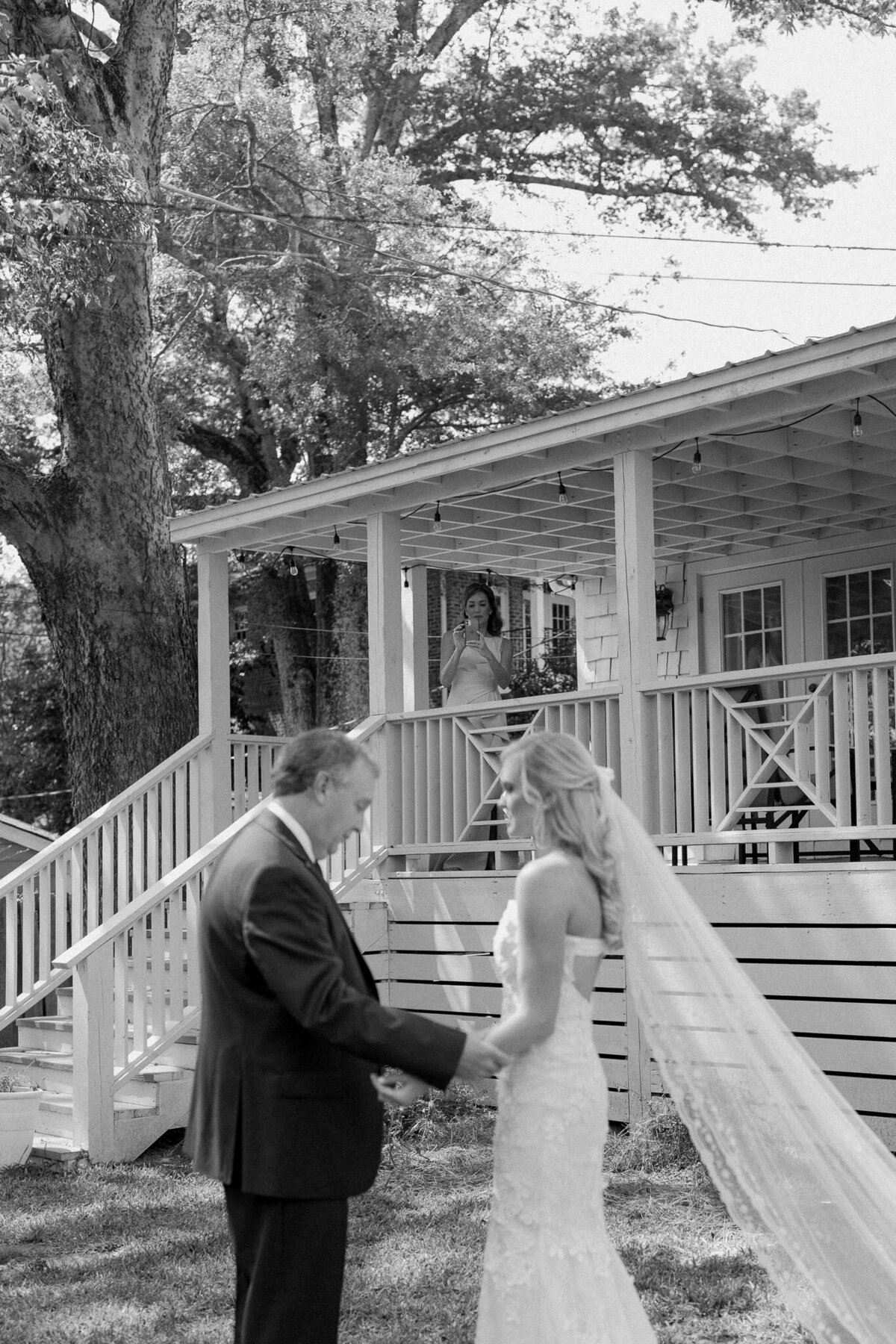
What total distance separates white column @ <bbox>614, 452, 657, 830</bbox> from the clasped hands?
5.11 m

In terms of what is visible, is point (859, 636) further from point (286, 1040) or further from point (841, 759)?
point (286, 1040)

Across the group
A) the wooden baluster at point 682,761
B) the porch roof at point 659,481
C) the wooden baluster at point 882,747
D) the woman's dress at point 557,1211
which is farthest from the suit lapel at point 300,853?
the wooden baluster at point 682,761

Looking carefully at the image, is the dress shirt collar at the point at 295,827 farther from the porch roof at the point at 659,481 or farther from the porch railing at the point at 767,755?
the porch roof at the point at 659,481

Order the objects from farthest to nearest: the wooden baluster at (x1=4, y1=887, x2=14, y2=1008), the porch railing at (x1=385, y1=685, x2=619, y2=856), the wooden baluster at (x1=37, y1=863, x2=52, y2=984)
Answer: the wooden baluster at (x1=37, y1=863, x2=52, y2=984), the wooden baluster at (x1=4, y1=887, x2=14, y2=1008), the porch railing at (x1=385, y1=685, x2=619, y2=856)

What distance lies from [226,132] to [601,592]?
440 inches

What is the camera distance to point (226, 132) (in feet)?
70.8

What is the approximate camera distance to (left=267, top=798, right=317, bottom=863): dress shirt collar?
3416mm

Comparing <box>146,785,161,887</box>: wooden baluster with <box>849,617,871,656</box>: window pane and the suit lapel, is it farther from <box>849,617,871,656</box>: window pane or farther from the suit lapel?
the suit lapel

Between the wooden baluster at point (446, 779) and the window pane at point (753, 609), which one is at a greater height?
the window pane at point (753, 609)

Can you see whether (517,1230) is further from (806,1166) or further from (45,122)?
(45,122)

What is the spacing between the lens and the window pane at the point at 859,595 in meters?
11.9

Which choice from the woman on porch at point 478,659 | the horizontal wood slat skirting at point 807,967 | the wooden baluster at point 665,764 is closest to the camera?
the horizontal wood slat skirting at point 807,967

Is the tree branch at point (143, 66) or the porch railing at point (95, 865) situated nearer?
the porch railing at point (95, 865)

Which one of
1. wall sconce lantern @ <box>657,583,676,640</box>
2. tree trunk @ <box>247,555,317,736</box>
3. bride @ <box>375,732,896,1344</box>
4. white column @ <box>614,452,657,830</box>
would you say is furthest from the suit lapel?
tree trunk @ <box>247,555,317,736</box>
